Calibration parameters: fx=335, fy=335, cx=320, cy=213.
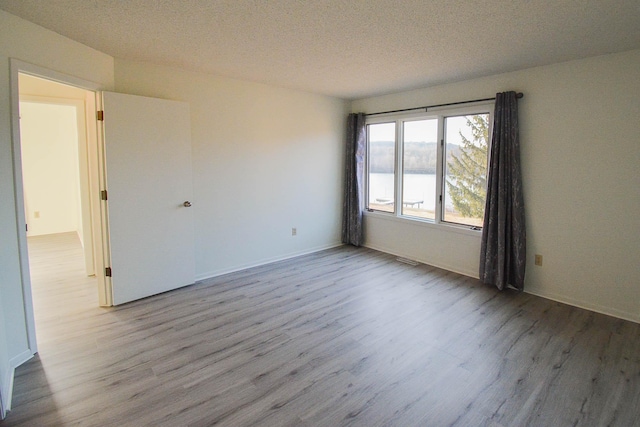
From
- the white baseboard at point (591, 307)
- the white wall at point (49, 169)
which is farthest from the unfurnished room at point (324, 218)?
the white wall at point (49, 169)

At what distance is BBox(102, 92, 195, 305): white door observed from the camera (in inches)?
127

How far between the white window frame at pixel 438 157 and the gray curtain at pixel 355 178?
0.51 ft

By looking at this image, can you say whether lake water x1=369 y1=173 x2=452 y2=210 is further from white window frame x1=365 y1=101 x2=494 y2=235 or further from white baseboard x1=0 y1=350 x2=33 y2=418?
white baseboard x1=0 y1=350 x2=33 y2=418

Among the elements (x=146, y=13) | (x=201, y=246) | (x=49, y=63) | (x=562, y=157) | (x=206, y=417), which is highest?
(x=146, y=13)

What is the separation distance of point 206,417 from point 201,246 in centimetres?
244

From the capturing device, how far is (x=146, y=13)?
7.74 ft

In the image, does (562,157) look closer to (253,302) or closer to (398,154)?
(398,154)

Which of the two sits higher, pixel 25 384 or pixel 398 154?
pixel 398 154

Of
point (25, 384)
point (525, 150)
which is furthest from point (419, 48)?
point (25, 384)

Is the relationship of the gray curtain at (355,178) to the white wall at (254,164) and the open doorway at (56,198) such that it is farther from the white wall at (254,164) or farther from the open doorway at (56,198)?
the open doorway at (56,198)

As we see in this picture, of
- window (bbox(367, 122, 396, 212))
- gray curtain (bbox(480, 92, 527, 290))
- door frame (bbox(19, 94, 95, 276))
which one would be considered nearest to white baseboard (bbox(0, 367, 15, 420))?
door frame (bbox(19, 94, 95, 276))

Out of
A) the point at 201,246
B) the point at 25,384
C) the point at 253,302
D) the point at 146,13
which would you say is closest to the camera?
the point at 25,384

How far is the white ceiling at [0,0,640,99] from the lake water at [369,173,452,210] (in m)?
1.52

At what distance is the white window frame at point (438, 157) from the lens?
4.14 metres
